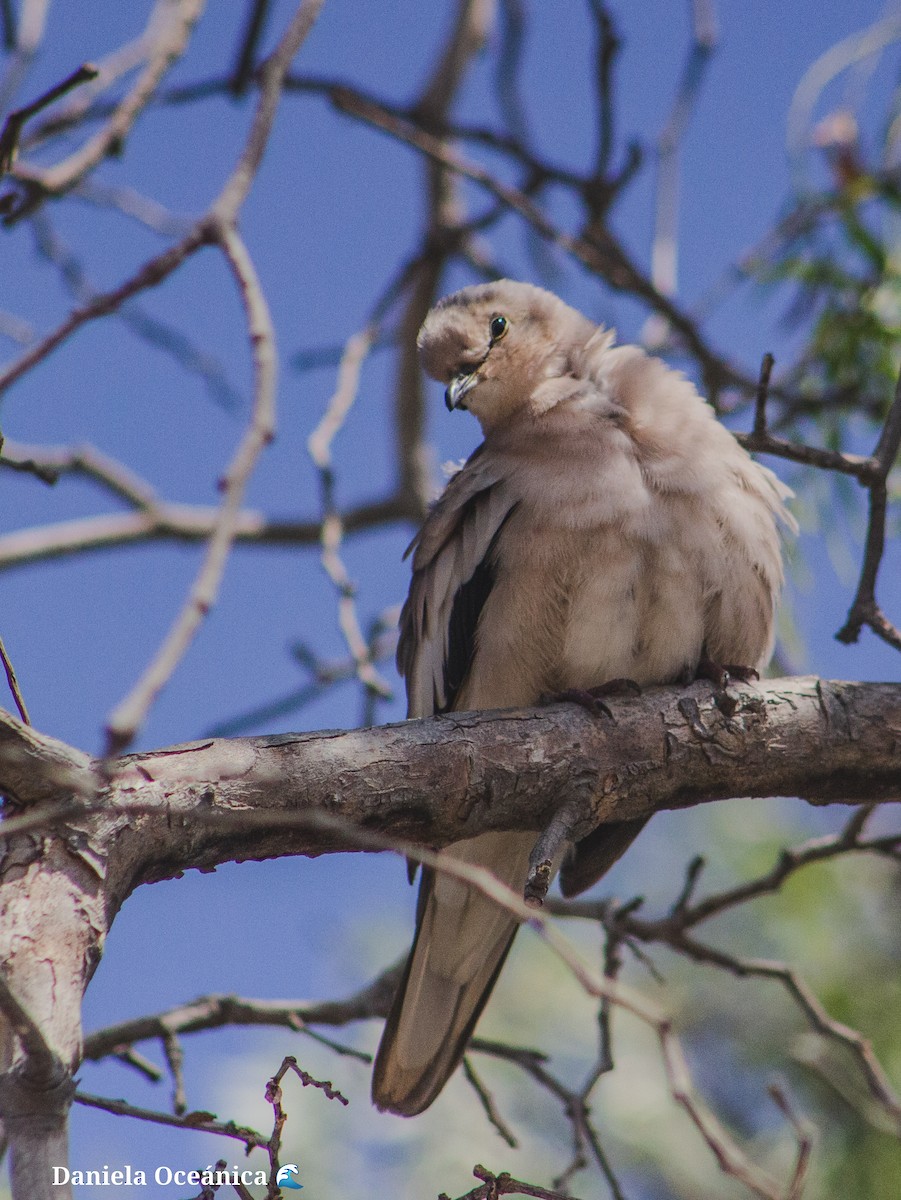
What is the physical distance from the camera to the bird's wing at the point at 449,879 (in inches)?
163

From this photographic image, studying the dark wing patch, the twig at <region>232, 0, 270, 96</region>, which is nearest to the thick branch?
the dark wing patch

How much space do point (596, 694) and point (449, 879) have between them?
34.7 inches

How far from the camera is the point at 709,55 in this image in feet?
18.1

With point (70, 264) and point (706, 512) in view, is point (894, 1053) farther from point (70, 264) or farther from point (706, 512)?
point (70, 264)

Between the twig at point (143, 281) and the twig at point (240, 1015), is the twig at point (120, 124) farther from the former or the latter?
the twig at point (240, 1015)

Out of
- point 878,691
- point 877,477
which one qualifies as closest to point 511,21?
point 877,477

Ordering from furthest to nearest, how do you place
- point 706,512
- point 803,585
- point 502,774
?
point 803,585
point 706,512
point 502,774

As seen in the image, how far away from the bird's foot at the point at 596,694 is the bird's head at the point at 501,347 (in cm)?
124

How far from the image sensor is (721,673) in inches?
155

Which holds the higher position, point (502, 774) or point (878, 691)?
point (878, 691)

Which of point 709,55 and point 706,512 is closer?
point 706,512

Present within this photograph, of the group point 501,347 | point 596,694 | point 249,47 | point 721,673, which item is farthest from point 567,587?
point 249,47

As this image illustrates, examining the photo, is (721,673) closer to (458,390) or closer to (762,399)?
(762,399)

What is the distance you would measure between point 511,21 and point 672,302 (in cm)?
165
